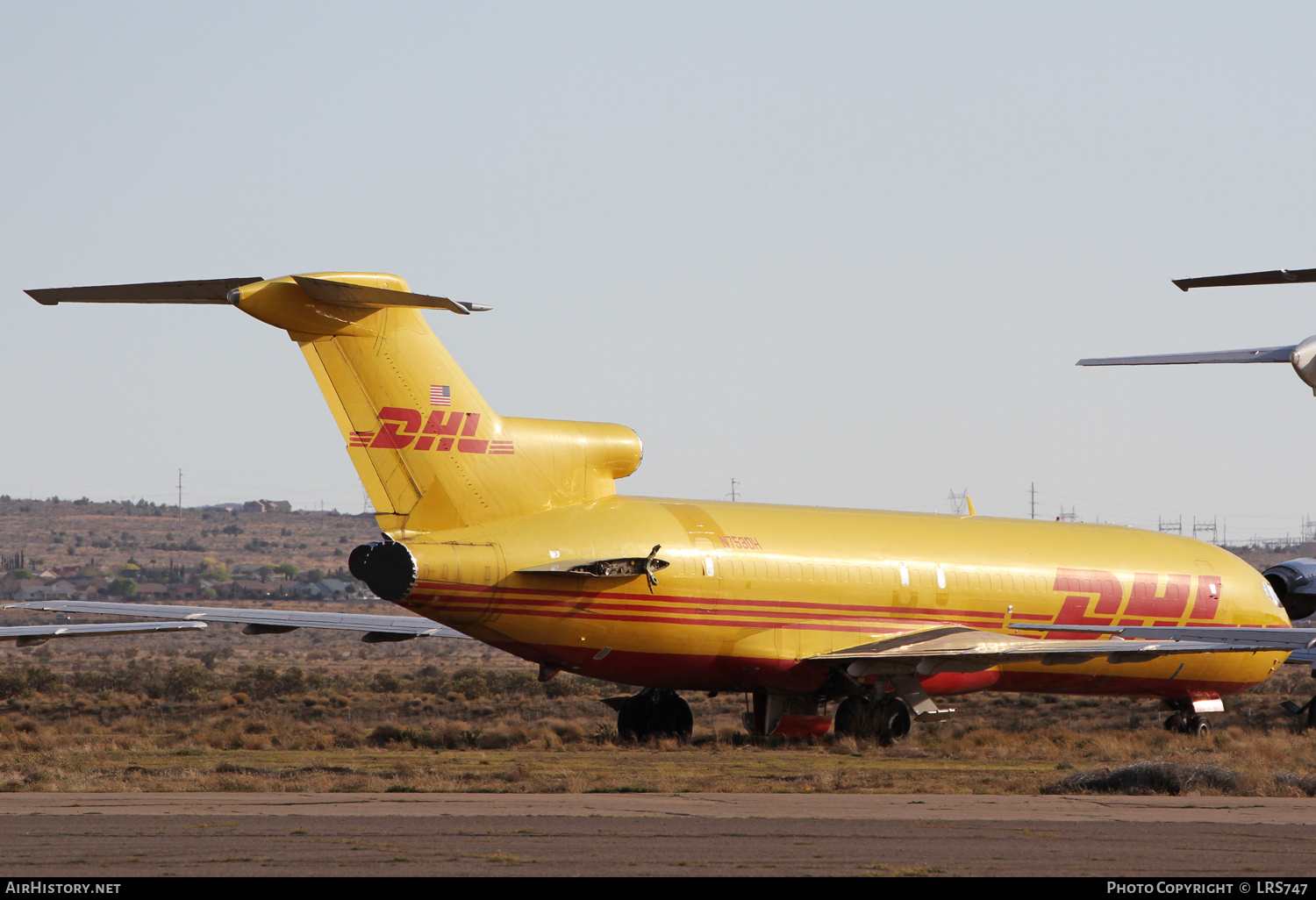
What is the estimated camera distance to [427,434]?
72.9 ft

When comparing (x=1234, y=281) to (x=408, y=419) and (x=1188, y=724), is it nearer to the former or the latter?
(x=408, y=419)

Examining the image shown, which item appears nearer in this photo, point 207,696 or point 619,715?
point 619,715

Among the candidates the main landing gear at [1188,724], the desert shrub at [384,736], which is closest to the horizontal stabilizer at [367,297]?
the desert shrub at [384,736]

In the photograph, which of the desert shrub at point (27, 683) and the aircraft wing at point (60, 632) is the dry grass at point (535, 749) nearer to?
the desert shrub at point (27, 683)

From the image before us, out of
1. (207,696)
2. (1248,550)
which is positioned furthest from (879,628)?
(1248,550)

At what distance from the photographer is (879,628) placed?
26.7 meters

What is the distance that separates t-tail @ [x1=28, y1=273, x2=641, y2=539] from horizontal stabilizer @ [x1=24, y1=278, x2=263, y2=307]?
21mm

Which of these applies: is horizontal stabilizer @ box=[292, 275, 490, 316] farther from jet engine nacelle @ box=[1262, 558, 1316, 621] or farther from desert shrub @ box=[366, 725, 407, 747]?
jet engine nacelle @ box=[1262, 558, 1316, 621]

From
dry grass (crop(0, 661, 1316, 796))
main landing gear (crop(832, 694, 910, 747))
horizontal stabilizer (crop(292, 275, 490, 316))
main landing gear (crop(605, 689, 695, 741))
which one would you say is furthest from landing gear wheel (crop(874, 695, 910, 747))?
horizontal stabilizer (crop(292, 275, 490, 316))

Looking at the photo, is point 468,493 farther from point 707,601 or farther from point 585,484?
point 707,601

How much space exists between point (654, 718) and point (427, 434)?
7.92 meters

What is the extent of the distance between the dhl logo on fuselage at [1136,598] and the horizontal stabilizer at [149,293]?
52.1 feet

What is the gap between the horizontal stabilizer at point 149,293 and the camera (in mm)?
19500
